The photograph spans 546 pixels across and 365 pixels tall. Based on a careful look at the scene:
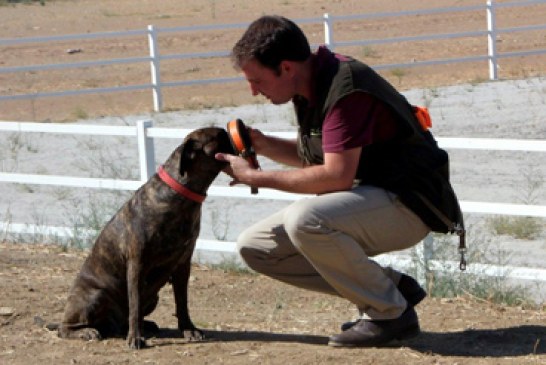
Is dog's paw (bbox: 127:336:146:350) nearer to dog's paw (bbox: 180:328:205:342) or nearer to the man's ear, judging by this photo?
dog's paw (bbox: 180:328:205:342)

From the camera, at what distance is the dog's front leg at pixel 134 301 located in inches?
253

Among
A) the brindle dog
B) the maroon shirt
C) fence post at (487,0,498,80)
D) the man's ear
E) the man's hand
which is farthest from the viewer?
fence post at (487,0,498,80)

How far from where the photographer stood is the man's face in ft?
19.4

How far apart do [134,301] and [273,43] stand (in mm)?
1528

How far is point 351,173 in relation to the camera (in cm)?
588

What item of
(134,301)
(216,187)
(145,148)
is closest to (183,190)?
(134,301)

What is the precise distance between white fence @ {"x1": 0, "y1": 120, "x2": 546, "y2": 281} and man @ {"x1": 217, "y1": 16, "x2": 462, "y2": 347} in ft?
5.70

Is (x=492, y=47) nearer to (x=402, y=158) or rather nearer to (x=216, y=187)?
(x=216, y=187)

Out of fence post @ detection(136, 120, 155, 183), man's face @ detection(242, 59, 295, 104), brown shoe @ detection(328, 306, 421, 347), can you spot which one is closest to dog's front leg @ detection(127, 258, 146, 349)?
brown shoe @ detection(328, 306, 421, 347)

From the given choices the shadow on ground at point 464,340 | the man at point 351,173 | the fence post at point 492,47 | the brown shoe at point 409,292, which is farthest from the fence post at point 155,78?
the man at point 351,173

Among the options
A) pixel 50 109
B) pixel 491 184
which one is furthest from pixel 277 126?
pixel 50 109

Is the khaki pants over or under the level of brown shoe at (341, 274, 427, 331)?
over

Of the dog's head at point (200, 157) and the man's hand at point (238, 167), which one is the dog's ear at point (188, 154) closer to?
the dog's head at point (200, 157)

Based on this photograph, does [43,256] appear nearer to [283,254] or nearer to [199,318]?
[199,318]
